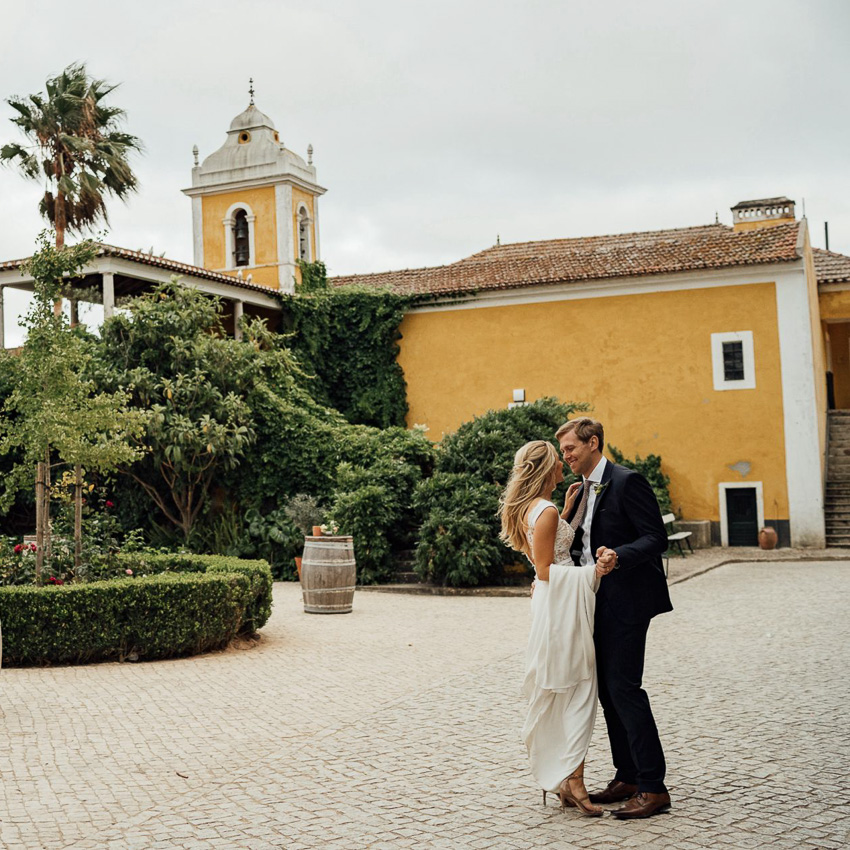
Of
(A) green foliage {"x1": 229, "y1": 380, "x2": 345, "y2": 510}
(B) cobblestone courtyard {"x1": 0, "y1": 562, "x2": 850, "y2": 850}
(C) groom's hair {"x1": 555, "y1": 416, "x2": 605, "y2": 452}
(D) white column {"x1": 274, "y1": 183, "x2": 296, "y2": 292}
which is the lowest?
(B) cobblestone courtyard {"x1": 0, "y1": 562, "x2": 850, "y2": 850}

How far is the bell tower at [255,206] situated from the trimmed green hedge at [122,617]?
17521mm

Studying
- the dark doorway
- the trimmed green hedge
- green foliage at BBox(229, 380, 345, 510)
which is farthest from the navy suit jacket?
the dark doorway

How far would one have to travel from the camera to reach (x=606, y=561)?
4930 millimetres

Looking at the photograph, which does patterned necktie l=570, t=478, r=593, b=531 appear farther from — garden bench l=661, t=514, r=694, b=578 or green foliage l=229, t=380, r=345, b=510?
green foliage l=229, t=380, r=345, b=510

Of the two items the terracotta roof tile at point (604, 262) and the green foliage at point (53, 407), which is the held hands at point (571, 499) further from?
the terracotta roof tile at point (604, 262)

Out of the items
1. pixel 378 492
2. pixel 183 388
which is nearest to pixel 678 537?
pixel 378 492

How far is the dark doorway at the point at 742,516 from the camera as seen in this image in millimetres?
21641

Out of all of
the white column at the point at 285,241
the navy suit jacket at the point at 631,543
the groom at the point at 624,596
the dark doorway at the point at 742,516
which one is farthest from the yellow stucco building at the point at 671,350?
the navy suit jacket at the point at 631,543

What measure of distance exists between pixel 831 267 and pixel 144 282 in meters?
16.2

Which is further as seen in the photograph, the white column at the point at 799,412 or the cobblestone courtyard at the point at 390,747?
the white column at the point at 799,412

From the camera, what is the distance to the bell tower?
27391 mm

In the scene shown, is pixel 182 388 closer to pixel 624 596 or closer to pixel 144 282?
pixel 144 282

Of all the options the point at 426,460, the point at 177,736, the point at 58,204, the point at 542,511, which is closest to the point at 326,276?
the point at 58,204

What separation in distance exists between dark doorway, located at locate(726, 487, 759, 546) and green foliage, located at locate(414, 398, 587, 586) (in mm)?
5845
